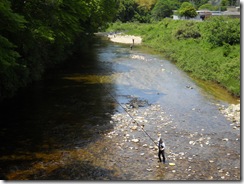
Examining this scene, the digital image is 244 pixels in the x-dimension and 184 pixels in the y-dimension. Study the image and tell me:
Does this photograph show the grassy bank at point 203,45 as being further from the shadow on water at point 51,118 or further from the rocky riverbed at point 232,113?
the shadow on water at point 51,118

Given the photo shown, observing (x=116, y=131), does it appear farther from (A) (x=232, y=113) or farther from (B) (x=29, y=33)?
(B) (x=29, y=33)

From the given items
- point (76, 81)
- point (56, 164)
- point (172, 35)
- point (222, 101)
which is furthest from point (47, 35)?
point (172, 35)

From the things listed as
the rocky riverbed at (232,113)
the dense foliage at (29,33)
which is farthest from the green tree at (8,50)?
the rocky riverbed at (232,113)

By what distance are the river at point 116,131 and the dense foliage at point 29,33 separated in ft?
3.80

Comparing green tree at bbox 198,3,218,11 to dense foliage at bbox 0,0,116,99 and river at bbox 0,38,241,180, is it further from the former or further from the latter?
dense foliage at bbox 0,0,116,99

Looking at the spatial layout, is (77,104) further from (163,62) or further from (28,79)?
(163,62)

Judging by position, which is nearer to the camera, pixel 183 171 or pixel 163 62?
pixel 183 171

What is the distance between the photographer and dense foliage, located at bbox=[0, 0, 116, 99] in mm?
11935

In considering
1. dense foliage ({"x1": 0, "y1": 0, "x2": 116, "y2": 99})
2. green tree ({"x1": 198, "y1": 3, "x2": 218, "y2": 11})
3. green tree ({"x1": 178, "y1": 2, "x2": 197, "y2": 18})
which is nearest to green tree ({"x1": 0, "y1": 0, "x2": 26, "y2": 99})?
dense foliage ({"x1": 0, "y1": 0, "x2": 116, "y2": 99})

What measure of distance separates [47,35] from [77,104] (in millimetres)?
3353

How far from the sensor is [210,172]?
9.85 m

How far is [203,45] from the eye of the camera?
1992cm

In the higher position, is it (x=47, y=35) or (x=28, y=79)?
(x=47, y=35)

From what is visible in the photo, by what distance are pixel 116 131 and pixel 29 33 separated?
18.9 feet
